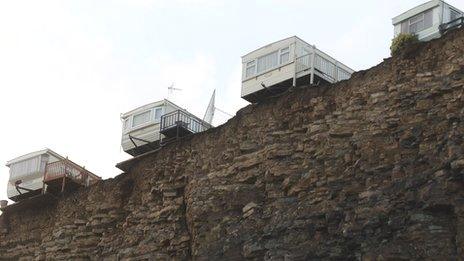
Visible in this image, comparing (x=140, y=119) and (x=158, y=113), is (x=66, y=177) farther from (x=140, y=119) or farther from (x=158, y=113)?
(x=158, y=113)

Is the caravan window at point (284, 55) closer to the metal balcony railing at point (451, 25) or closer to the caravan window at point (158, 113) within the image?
the metal balcony railing at point (451, 25)

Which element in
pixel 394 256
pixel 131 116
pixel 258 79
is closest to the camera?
pixel 394 256

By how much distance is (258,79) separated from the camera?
30.1 meters

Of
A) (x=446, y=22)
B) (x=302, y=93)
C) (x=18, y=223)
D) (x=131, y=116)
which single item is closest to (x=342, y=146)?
(x=302, y=93)

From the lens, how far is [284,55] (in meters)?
30.0

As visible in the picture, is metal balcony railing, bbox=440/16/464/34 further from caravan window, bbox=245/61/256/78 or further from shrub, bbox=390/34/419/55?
caravan window, bbox=245/61/256/78

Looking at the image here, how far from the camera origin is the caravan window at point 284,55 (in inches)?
1172

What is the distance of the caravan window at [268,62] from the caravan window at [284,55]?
0.21 meters

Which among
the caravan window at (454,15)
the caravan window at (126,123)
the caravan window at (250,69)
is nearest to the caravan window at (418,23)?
the caravan window at (454,15)

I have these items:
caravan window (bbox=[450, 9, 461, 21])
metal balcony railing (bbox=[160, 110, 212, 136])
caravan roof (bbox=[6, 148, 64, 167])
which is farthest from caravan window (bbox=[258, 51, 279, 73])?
caravan roof (bbox=[6, 148, 64, 167])

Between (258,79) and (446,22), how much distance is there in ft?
22.2

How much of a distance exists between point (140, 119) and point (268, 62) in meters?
8.01

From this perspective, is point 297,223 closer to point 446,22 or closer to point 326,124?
point 326,124

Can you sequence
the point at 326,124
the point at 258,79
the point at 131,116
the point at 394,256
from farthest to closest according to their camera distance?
the point at 131,116
the point at 258,79
the point at 326,124
the point at 394,256
